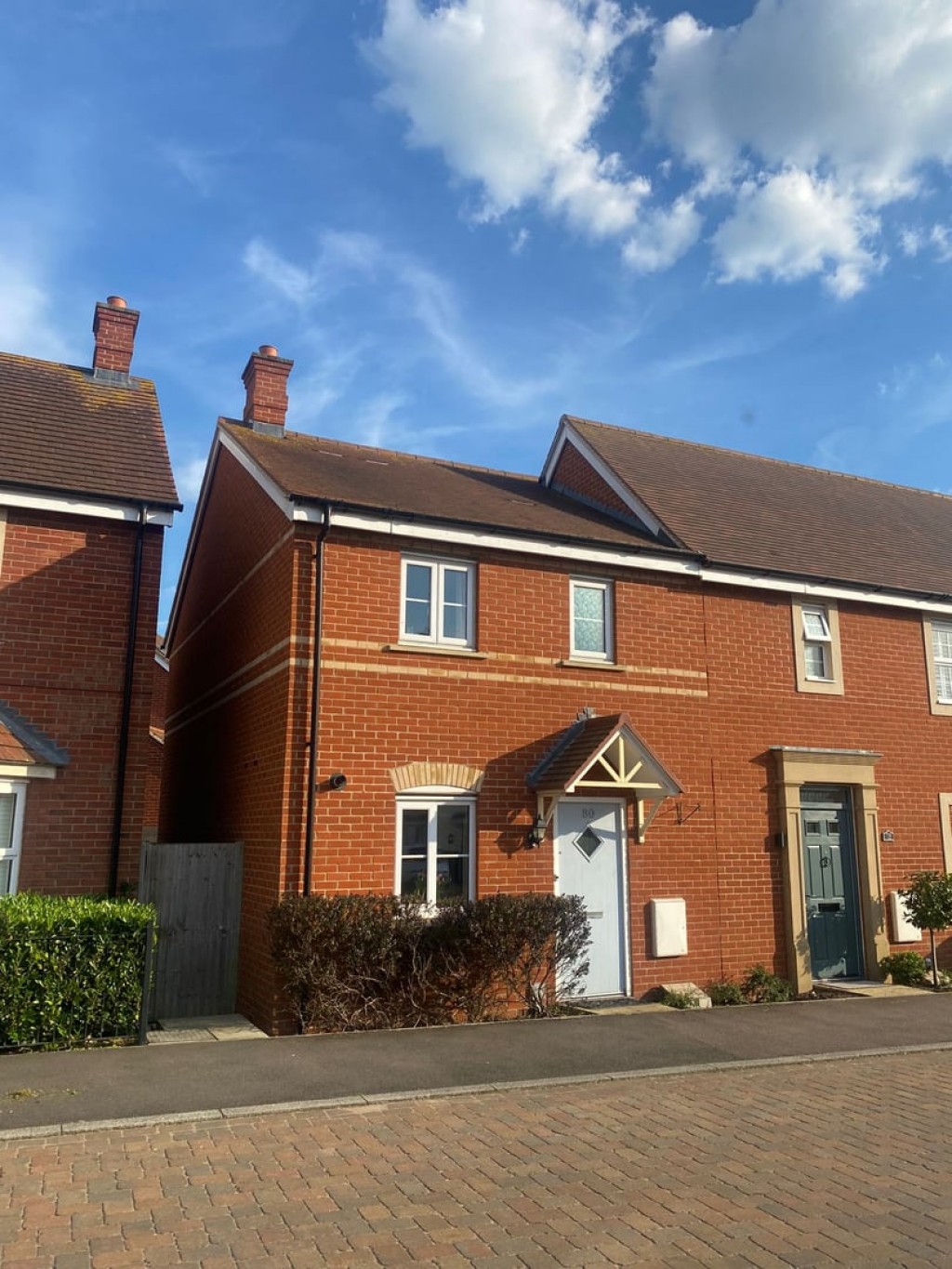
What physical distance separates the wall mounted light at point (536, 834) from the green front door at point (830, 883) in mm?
4240

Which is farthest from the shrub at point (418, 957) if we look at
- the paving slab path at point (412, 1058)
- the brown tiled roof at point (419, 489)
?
the brown tiled roof at point (419, 489)

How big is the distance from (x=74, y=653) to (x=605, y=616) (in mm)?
6574

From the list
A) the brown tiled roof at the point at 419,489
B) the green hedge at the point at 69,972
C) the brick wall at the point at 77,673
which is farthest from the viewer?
the brown tiled roof at the point at 419,489

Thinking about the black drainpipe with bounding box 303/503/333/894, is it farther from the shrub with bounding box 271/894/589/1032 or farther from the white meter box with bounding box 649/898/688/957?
the white meter box with bounding box 649/898/688/957

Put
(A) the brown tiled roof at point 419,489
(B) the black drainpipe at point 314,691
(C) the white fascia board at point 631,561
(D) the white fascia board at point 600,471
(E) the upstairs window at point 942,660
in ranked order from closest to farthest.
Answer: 1. (B) the black drainpipe at point 314,691
2. (C) the white fascia board at point 631,561
3. (A) the brown tiled roof at point 419,489
4. (D) the white fascia board at point 600,471
5. (E) the upstairs window at point 942,660

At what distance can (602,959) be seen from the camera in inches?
→ 465

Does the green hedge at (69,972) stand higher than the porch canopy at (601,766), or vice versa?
the porch canopy at (601,766)

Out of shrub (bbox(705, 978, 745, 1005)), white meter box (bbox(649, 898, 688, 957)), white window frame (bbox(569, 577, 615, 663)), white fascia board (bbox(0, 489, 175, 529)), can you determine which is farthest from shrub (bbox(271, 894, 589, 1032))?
white fascia board (bbox(0, 489, 175, 529))

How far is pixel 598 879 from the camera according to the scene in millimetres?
11969

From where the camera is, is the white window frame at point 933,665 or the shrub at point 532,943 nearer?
the shrub at point 532,943

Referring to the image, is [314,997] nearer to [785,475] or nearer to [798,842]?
[798,842]

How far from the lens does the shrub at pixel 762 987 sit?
1245 centimetres

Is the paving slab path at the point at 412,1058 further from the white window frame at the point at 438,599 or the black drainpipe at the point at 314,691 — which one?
the white window frame at the point at 438,599

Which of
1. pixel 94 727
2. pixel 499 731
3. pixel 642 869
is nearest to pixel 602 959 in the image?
pixel 642 869
